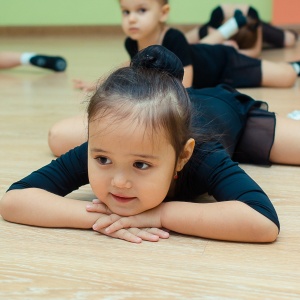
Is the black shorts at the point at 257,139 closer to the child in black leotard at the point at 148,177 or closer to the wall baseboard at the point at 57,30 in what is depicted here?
the child in black leotard at the point at 148,177

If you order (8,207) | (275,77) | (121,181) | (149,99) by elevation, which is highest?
(149,99)

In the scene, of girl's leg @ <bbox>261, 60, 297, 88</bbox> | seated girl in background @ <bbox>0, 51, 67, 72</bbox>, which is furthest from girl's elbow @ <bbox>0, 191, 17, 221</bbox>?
seated girl in background @ <bbox>0, 51, 67, 72</bbox>

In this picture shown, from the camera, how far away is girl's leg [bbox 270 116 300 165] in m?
1.55

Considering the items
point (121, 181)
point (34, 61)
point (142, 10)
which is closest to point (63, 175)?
point (121, 181)

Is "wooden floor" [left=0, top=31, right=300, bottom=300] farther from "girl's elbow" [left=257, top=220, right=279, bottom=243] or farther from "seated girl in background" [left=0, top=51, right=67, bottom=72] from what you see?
"seated girl in background" [left=0, top=51, right=67, bottom=72]

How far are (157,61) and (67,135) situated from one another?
52 cm

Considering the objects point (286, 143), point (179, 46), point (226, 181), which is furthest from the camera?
point (179, 46)

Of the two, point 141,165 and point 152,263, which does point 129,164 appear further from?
point 152,263

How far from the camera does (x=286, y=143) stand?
5.08 ft

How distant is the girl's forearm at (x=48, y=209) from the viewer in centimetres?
119

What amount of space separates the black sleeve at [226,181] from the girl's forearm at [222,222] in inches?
Result: 0.7

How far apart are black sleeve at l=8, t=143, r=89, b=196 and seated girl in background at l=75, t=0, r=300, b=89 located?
1.00 meters

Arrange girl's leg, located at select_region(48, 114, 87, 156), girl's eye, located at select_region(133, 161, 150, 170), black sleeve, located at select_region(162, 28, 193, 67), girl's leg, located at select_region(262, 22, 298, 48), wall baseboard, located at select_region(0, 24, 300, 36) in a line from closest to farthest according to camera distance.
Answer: girl's eye, located at select_region(133, 161, 150, 170) < girl's leg, located at select_region(48, 114, 87, 156) < black sleeve, located at select_region(162, 28, 193, 67) < girl's leg, located at select_region(262, 22, 298, 48) < wall baseboard, located at select_region(0, 24, 300, 36)

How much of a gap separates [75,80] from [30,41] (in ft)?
5.21
